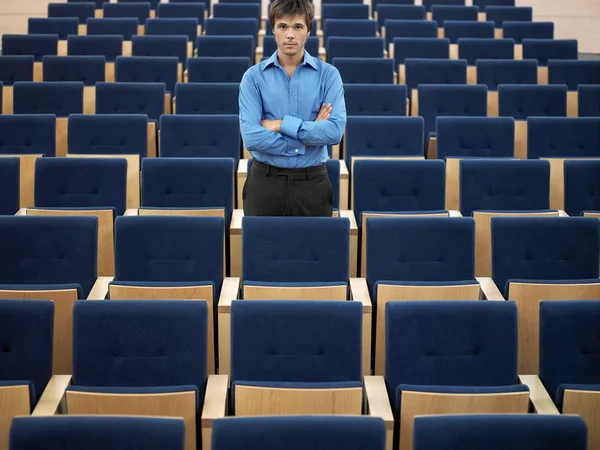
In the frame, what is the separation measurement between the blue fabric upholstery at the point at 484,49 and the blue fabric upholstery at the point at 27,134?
1.25 metres

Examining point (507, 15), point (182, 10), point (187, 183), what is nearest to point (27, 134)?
point (187, 183)

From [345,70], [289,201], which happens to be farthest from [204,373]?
[345,70]

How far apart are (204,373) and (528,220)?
1.86 ft

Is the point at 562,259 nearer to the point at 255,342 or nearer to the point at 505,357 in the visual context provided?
the point at 505,357

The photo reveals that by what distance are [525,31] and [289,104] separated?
1810 millimetres

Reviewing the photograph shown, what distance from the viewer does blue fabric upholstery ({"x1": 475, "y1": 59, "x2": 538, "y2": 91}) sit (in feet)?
7.65

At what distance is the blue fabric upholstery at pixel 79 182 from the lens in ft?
4.91

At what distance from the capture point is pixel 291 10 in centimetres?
115

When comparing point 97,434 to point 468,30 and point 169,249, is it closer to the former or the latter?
point 169,249

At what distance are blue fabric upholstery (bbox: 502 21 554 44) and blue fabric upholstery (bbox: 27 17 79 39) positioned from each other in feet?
4.53

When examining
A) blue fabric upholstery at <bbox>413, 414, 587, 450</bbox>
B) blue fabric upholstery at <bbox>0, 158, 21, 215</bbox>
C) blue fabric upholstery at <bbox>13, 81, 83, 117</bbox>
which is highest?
blue fabric upholstery at <bbox>13, 81, 83, 117</bbox>

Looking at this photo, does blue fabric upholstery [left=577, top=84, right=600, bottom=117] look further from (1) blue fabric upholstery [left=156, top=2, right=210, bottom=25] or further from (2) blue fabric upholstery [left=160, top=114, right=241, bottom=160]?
(1) blue fabric upholstery [left=156, top=2, right=210, bottom=25]

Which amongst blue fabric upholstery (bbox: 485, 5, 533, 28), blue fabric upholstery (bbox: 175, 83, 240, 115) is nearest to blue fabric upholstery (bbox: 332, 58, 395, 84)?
blue fabric upholstery (bbox: 175, 83, 240, 115)

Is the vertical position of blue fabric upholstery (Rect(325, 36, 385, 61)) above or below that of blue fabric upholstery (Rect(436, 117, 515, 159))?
above
